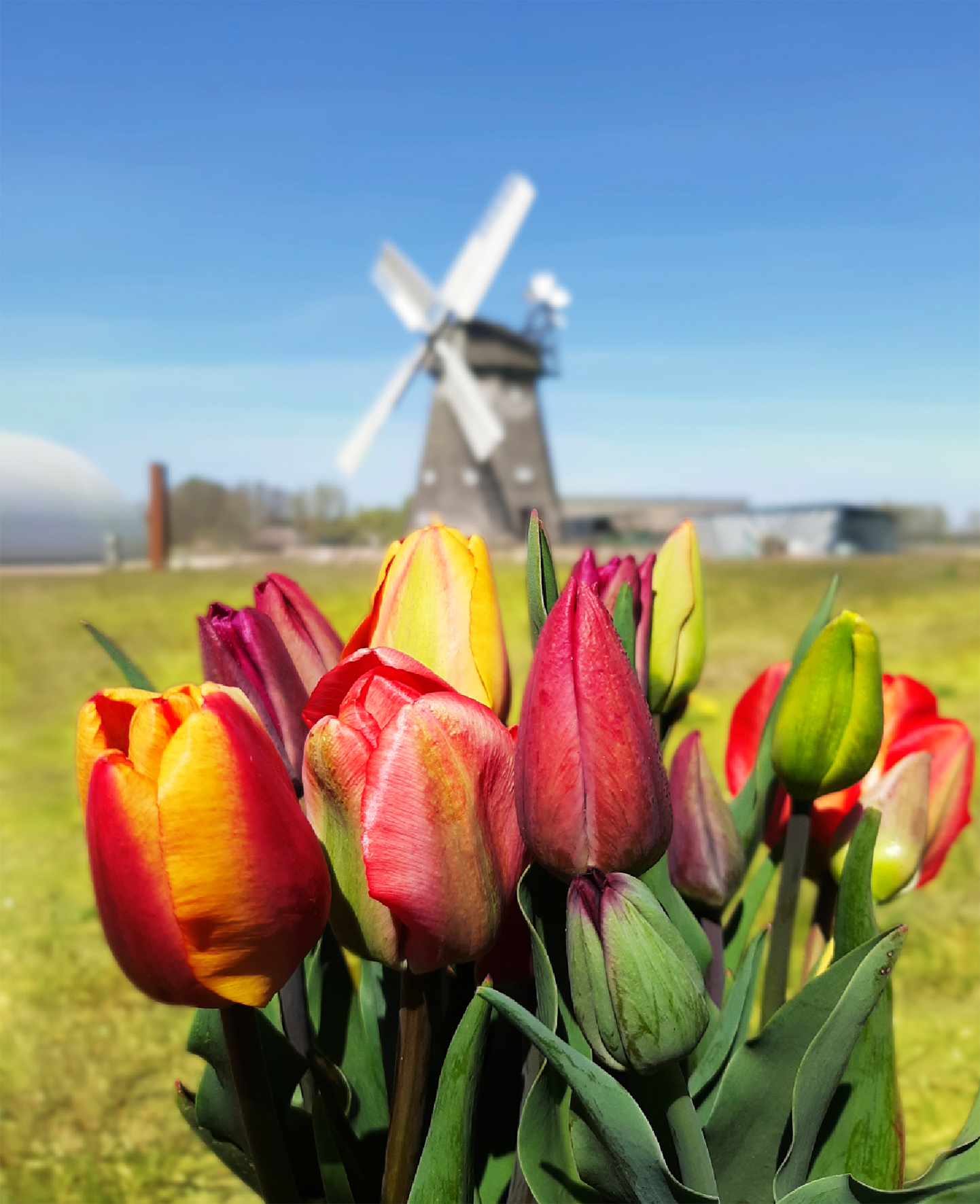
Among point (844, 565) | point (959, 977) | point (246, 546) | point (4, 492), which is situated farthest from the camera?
point (246, 546)

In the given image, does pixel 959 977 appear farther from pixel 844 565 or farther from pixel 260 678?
pixel 844 565

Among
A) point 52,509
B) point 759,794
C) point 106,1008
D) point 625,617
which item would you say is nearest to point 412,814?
point 625,617

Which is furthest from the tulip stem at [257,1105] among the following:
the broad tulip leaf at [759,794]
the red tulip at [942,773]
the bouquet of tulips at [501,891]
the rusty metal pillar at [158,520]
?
the rusty metal pillar at [158,520]

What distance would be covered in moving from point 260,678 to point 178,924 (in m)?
0.15

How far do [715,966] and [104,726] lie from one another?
0.40 m

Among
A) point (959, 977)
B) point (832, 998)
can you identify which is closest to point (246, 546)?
point (959, 977)

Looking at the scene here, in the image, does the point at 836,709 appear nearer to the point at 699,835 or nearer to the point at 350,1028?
the point at 699,835

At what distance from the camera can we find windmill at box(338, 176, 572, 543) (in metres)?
16.8

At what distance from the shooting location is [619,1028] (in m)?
0.44

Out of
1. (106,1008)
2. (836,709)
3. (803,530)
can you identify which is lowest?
(106,1008)

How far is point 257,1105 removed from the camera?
510 millimetres

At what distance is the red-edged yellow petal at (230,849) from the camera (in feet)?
1.43

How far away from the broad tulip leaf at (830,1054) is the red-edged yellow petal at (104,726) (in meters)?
0.35

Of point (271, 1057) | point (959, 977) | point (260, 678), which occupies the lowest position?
point (959, 977)
